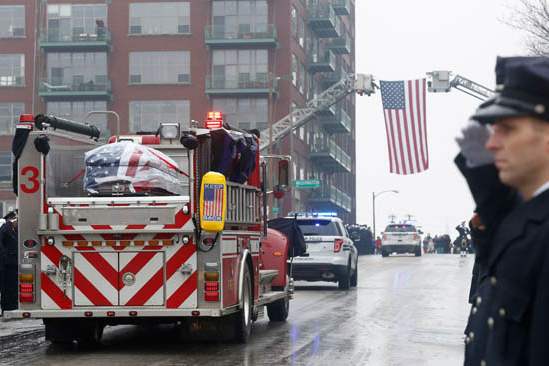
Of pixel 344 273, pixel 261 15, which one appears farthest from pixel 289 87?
pixel 344 273

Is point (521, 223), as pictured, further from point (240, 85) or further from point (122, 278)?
point (240, 85)

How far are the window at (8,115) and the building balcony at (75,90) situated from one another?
230 cm

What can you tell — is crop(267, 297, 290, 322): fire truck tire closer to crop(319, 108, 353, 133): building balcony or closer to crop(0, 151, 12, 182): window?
crop(0, 151, 12, 182): window

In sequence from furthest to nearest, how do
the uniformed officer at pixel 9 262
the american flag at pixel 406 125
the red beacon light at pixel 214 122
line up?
the american flag at pixel 406 125 → the uniformed officer at pixel 9 262 → the red beacon light at pixel 214 122

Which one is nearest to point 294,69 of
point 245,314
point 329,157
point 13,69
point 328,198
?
point 329,157

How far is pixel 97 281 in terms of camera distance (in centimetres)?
1332

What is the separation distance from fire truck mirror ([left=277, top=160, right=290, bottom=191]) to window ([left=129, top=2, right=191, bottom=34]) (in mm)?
58638

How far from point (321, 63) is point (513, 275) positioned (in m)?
80.1

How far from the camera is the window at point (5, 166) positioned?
75.2m

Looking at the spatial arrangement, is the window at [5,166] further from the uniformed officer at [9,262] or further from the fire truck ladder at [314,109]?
the uniformed officer at [9,262]

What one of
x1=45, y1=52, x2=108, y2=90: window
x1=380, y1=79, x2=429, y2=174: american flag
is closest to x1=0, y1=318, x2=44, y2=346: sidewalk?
x1=380, y1=79, x2=429, y2=174: american flag

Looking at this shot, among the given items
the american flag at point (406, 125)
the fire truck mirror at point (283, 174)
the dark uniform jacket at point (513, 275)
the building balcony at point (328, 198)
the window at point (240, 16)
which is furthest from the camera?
the building balcony at point (328, 198)

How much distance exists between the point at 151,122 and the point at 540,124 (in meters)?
72.0

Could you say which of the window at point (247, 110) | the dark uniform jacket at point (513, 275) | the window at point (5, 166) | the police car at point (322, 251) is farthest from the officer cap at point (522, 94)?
the window at point (5, 166)
